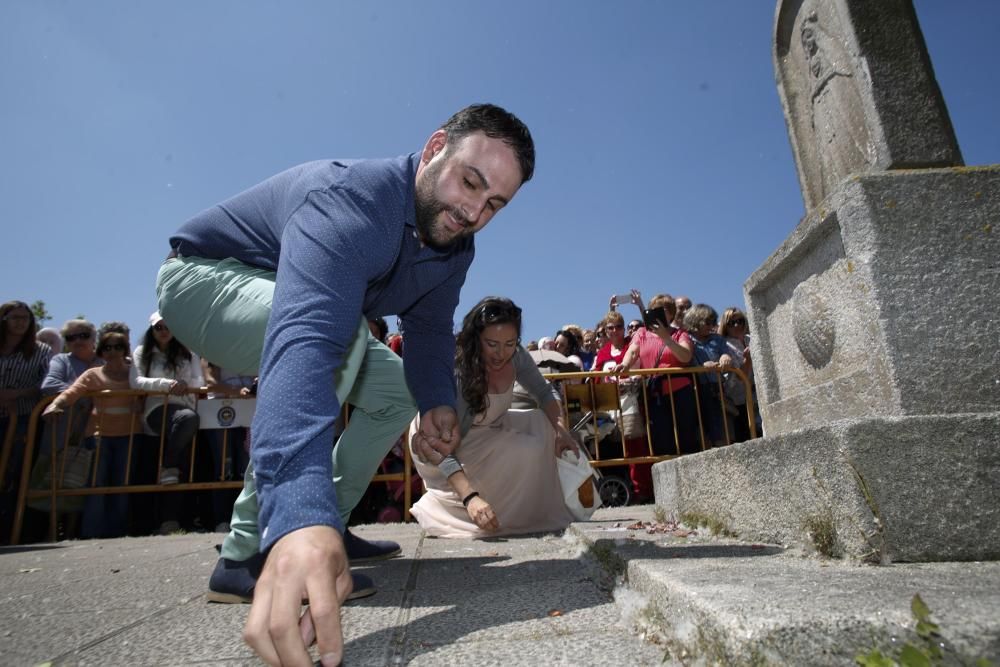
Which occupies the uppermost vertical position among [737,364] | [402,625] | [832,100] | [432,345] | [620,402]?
[832,100]

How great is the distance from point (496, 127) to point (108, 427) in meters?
5.28

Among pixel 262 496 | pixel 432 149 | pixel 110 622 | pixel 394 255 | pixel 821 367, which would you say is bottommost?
pixel 110 622

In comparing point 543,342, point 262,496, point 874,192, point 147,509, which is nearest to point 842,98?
point 874,192

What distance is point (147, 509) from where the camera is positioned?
223 inches

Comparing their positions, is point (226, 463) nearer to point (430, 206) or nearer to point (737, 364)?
point (430, 206)

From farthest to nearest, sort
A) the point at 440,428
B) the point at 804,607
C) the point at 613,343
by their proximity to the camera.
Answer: the point at 613,343 < the point at 440,428 < the point at 804,607

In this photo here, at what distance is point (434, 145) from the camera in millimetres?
2020

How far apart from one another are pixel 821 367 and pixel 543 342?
5.39m

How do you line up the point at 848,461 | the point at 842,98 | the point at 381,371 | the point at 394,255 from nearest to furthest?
the point at 848,461
the point at 394,255
the point at 381,371
the point at 842,98

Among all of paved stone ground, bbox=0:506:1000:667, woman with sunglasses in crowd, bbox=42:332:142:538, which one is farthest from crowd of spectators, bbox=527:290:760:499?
woman with sunglasses in crowd, bbox=42:332:142:538

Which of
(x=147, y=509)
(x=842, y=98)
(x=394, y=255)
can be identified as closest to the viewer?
(x=394, y=255)

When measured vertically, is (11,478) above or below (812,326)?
below

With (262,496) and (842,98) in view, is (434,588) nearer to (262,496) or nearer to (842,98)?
(262,496)

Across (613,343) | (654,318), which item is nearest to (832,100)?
(654,318)
